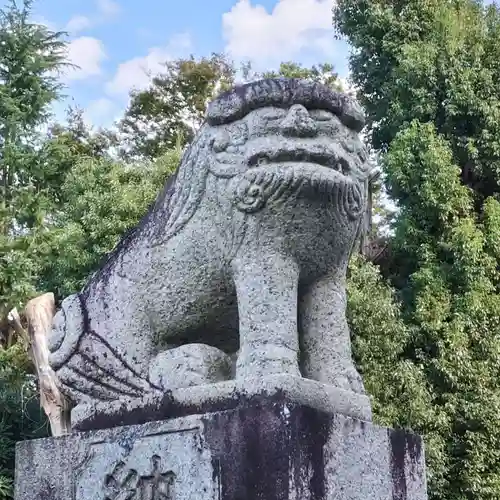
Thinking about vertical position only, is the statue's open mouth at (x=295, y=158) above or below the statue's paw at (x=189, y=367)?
above

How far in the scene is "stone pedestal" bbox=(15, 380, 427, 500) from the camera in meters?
2.72

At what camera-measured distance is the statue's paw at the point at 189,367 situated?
10.3 feet

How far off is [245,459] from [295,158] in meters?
1.13

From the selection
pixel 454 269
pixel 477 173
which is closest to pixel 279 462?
pixel 454 269

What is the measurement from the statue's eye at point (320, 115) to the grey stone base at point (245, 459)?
1.14 metres

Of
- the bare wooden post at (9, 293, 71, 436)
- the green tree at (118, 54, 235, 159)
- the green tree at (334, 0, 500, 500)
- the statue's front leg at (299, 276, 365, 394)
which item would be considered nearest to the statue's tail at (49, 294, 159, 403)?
the statue's front leg at (299, 276, 365, 394)

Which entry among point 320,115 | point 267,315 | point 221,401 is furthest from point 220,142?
point 221,401

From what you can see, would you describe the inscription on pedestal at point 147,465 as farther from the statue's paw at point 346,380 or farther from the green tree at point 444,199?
the green tree at point 444,199

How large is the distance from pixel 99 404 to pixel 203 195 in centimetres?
98

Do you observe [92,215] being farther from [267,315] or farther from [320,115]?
[267,315]

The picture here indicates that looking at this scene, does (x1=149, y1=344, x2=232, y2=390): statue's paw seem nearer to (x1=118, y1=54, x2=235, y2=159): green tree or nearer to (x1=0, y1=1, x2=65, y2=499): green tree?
(x1=0, y1=1, x2=65, y2=499): green tree

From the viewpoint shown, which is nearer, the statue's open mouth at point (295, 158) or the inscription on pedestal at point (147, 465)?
the inscription on pedestal at point (147, 465)

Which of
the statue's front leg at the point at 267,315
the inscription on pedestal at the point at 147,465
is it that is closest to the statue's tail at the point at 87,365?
the inscription on pedestal at the point at 147,465

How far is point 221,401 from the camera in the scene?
296cm
